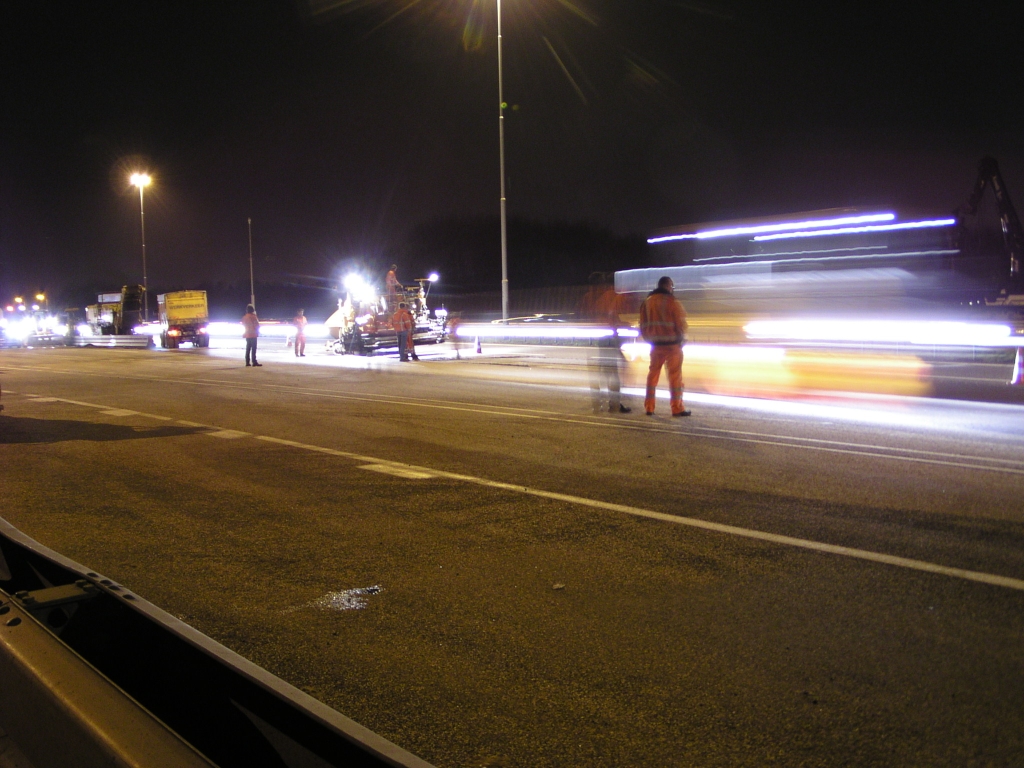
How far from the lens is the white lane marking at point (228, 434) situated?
36.9 ft

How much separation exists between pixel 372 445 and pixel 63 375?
54.6 feet

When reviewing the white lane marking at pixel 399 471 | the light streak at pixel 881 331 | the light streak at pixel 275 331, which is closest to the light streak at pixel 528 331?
the light streak at pixel 881 331

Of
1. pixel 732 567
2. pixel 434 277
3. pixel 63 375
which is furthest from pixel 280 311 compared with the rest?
pixel 732 567

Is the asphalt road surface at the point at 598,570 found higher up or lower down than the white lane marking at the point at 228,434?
lower down

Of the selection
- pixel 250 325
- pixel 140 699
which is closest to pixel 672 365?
pixel 140 699

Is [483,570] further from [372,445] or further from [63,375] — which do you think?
[63,375]

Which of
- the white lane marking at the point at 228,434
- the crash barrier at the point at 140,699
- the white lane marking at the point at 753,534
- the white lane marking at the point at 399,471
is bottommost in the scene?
the white lane marking at the point at 753,534

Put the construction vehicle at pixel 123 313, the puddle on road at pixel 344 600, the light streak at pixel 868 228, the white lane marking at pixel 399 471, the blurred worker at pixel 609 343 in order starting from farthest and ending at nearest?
the construction vehicle at pixel 123 313 < the light streak at pixel 868 228 < the blurred worker at pixel 609 343 < the white lane marking at pixel 399 471 < the puddle on road at pixel 344 600

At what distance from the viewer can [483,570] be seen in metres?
5.46

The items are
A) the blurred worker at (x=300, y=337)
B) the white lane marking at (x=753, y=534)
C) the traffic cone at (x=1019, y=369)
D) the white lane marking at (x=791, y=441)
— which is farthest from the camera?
the blurred worker at (x=300, y=337)

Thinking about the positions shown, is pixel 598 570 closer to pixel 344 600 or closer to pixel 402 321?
pixel 344 600

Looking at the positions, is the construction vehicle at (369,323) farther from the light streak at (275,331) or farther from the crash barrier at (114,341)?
the crash barrier at (114,341)

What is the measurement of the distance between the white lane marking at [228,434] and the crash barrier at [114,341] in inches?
1393

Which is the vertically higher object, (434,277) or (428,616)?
(434,277)
